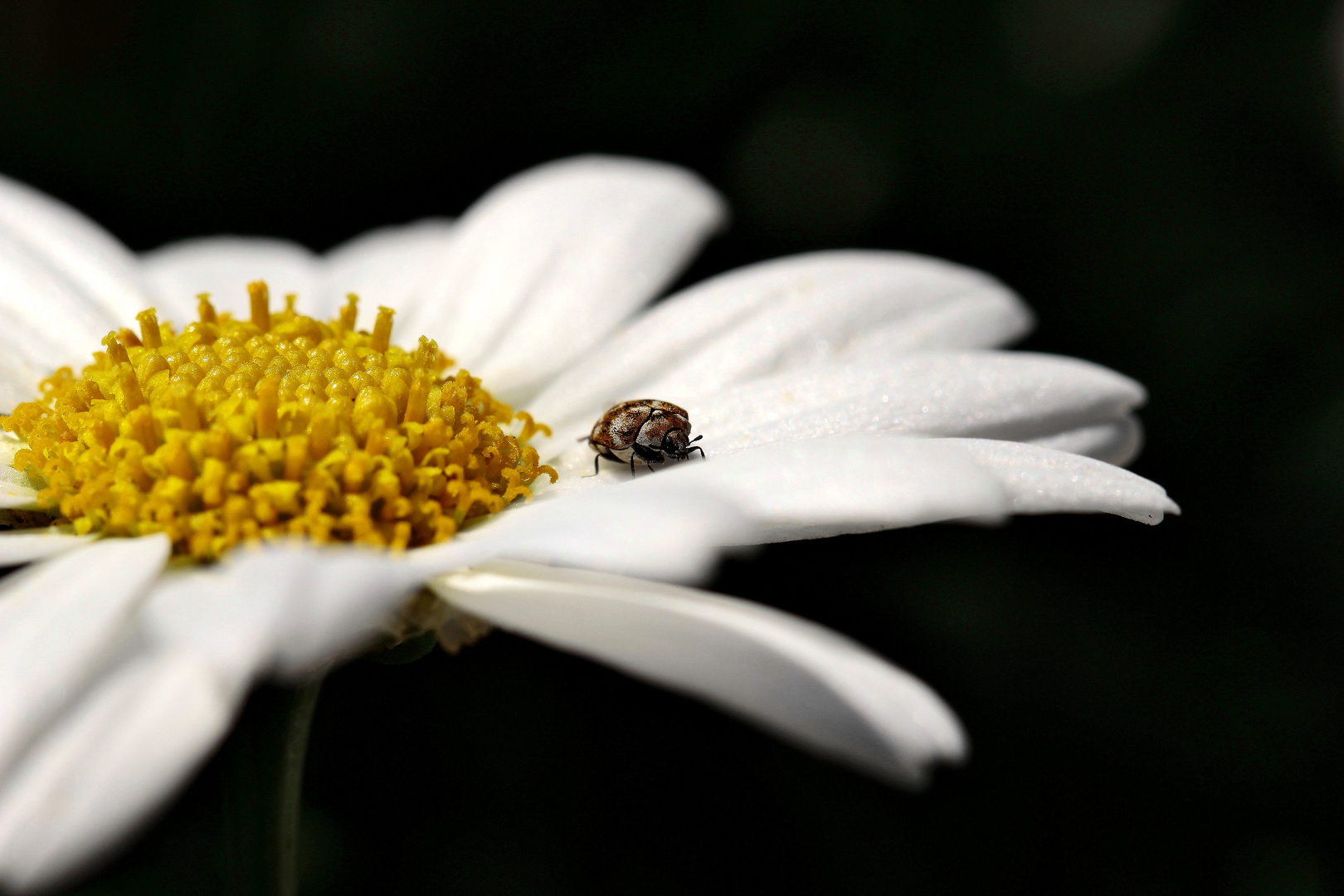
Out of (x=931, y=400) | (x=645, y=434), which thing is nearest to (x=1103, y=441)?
(x=931, y=400)

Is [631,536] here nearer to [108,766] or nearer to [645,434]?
[108,766]

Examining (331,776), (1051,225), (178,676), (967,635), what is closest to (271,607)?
(178,676)

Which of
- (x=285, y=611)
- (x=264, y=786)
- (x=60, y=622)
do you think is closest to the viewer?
(x=285, y=611)

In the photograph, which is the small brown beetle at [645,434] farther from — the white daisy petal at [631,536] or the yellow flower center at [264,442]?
the white daisy petal at [631,536]

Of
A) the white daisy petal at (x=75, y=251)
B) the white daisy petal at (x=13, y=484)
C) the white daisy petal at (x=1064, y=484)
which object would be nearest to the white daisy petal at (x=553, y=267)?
the white daisy petal at (x=75, y=251)

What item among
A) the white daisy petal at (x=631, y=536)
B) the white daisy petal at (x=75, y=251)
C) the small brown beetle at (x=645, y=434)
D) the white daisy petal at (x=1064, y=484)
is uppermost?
the white daisy petal at (x=75, y=251)

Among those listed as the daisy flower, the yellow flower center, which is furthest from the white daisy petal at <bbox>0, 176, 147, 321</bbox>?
the yellow flower center

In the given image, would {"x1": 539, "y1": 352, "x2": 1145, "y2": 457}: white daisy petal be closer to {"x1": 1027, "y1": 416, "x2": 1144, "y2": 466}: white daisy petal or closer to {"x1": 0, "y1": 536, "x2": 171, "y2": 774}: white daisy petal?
{"x1": 1027, "y1": 416, "x2": 1144, "y2": 466}: white daisy petal
